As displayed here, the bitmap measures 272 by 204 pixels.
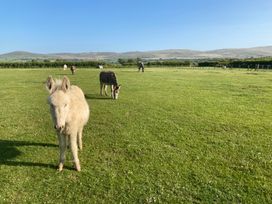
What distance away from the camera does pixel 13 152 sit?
8.23 metres

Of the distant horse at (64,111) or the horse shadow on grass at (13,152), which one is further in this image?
the horse shadow on grass at (13,152)

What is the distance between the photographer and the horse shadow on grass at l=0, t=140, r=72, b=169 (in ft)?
24.3

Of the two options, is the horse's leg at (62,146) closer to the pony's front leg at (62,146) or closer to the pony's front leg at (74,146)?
the pony's front leg at (62,146)

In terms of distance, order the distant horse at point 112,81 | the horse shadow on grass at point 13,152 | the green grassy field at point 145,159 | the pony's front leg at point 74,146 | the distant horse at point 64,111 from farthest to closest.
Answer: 1. the distant horse at point 112,81
2. the horse shadow on grass at point 13,152
3. the pony's front leg at point 74,146
4. the green grassy field at point 145,159
5. the distant horse at point 64,111

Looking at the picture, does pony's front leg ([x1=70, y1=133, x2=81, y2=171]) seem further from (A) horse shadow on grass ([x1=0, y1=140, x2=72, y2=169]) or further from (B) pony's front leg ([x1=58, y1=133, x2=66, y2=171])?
(A) horse shadow on grass ([x1=0, y1=140, x2=72, y2=169])

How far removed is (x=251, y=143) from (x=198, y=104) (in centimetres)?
Result: 718

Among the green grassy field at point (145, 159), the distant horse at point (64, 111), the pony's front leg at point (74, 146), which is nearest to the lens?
the distant horse at point (64, 111)

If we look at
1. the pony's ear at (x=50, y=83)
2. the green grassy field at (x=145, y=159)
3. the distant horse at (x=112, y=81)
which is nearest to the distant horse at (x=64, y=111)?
the pony's ear at (x=50, y=83)

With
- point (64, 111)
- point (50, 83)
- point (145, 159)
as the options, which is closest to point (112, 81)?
point (145, 159)

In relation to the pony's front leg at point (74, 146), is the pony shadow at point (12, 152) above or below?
below

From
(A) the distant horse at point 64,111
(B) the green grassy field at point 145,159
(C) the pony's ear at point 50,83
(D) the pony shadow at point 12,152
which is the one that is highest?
(C) the pony's ear at point 50,83

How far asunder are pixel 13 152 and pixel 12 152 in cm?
3

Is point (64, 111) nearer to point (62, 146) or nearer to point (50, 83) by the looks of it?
point (50, 83)

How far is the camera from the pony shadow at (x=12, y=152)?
7.40 meters
